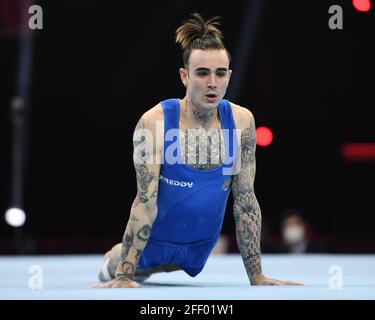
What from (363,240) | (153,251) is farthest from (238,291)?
(363,240)

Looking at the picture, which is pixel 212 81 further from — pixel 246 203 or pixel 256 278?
pixel 256 278

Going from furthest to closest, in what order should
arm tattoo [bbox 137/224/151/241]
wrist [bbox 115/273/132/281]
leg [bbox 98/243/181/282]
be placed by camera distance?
1. leg [bbox 98/243/181/282]
2. arm tattoo [bbox 137/224/151/241]
3. wrist [bbox 115/273/132/281]

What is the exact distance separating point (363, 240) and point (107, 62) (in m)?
3.87

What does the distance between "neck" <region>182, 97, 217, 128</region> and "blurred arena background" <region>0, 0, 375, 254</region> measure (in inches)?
203

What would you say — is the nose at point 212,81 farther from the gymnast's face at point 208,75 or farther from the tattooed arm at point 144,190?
the tattooed arm at point 144,190

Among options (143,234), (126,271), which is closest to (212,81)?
(143,234)

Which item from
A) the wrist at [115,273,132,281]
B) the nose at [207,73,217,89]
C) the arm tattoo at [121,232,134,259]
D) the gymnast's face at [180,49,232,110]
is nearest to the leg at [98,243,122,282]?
the arm tattoo at [121,232,134,259]

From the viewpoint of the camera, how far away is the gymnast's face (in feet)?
12.4

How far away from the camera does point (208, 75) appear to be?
149 inches

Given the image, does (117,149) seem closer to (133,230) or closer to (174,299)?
(133,230)

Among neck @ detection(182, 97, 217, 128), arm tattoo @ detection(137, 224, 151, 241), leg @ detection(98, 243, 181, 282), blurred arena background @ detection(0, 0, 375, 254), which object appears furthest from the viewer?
blurred arena background @ detection(0, 0, 375, 254)

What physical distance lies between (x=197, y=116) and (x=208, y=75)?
0.27 meters

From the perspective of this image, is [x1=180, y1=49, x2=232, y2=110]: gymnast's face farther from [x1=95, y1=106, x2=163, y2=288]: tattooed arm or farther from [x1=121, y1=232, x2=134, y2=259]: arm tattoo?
[x1=121, y1=232, x2=134, y2=259]: arm tattoo

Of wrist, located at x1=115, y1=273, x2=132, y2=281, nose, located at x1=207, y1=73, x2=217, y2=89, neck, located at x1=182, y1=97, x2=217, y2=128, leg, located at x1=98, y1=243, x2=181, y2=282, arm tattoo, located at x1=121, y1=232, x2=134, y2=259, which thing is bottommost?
leg, located at x1=98, y1=243, x2=181, y2=282
